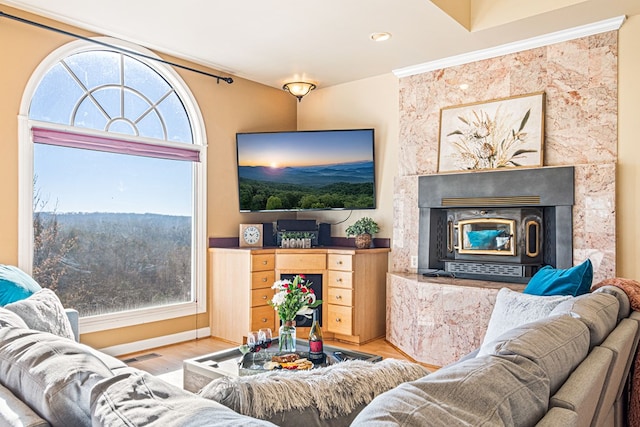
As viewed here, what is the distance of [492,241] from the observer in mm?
4020

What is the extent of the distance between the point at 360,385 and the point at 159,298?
365 cm

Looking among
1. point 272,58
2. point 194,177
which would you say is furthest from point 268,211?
point 272,58

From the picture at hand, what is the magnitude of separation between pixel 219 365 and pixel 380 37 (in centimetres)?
279

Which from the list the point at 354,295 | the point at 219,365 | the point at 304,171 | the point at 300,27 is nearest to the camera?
the point at 219,365

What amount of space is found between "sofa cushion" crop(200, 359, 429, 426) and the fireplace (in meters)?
3.06

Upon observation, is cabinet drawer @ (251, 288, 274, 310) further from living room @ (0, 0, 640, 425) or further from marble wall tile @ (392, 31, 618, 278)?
marble wall tile @ (392, 31, 618, 278)

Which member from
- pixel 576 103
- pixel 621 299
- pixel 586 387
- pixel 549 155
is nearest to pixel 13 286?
pixel 586 387

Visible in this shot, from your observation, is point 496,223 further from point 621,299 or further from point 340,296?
point 621,299

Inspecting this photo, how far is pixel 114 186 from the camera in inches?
159

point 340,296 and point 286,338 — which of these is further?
→ point 340,296

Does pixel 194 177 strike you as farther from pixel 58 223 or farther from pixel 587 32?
pixel 587 32

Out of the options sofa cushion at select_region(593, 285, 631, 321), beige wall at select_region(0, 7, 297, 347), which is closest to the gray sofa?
sofa cushion at select_region(593, 285, 631, 321)

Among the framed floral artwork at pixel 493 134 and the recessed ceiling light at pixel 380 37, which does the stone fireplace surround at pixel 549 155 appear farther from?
the recessed ceiling light at pixel 380 37

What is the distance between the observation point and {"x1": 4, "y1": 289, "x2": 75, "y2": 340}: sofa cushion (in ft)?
7.26
